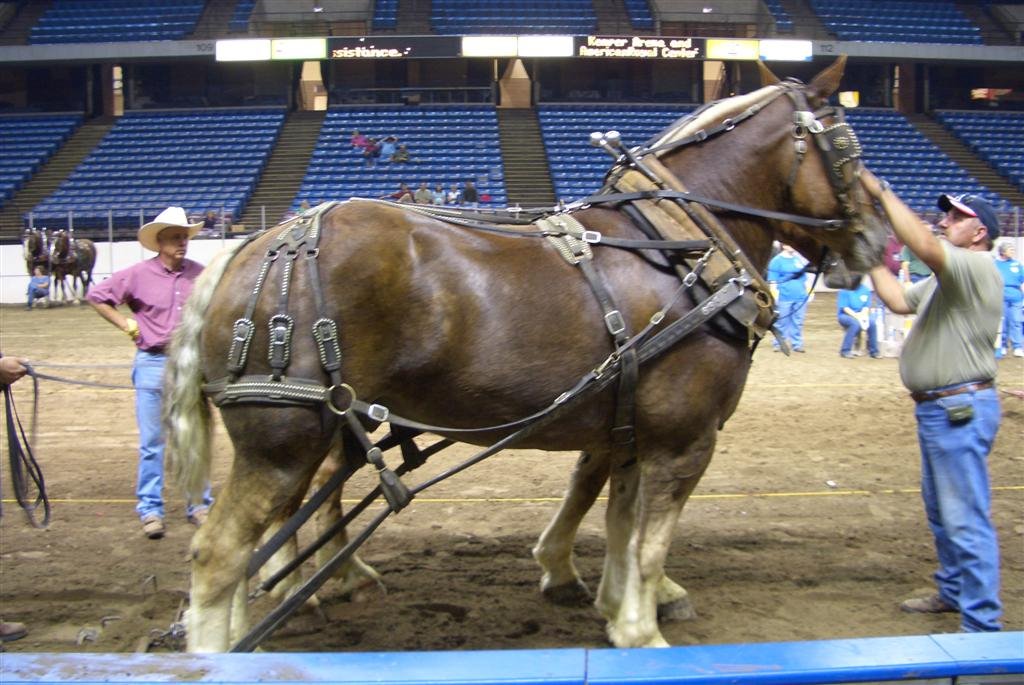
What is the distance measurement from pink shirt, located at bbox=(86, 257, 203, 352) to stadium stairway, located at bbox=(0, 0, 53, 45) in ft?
102

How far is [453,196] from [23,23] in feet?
65.2

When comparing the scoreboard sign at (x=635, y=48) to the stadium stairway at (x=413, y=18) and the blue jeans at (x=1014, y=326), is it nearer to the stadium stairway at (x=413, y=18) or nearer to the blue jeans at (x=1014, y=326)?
the stadium stairway at (x=413, y=18)

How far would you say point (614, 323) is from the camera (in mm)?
3396

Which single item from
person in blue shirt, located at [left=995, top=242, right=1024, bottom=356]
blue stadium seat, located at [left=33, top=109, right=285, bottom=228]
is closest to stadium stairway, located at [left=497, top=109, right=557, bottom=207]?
blue stadium seat, located at [left=33, top=109, right=285, bottom=228]

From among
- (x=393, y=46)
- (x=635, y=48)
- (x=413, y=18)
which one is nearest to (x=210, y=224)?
(x=393, y=46)

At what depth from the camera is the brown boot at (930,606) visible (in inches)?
167

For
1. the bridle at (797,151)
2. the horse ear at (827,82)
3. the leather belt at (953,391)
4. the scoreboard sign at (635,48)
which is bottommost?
the leather belt at (953,391)

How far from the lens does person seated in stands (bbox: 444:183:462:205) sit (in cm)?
2433

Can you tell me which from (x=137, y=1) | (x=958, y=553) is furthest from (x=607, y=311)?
(x=137, y=1)

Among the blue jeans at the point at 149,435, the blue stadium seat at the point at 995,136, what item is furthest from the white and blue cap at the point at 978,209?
the blue stadium seat at the point at 995,136

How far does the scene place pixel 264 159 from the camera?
27.9m

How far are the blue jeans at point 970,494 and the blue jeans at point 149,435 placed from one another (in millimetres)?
4108

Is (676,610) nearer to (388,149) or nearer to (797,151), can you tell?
(797,151)

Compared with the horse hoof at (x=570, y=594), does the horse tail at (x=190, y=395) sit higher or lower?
higher
